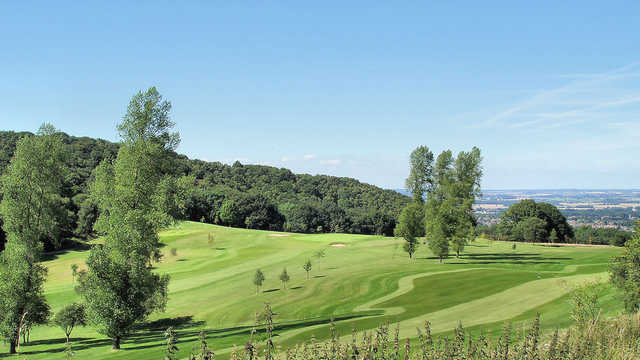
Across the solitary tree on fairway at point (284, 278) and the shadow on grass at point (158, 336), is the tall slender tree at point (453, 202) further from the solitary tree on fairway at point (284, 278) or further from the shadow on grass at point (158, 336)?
the shadow on grass at point (158, 336)

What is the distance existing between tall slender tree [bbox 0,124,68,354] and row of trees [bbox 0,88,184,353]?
55mm

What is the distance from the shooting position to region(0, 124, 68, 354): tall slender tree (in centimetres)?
2616

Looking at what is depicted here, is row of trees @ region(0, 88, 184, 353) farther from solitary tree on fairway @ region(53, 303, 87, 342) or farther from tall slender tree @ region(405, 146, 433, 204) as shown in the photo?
tall slender tree @ region(405, 146, 433, 204)

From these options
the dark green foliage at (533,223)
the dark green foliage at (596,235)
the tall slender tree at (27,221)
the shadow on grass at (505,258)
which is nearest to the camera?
the tall slender tree at (27,221)

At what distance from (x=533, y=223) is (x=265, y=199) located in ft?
250

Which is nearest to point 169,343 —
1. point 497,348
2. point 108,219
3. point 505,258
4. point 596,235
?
point 497,348

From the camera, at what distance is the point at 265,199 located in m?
133

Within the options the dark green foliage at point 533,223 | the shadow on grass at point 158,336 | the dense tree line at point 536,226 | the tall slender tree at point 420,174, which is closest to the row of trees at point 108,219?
the shadow on grass at point 158,336

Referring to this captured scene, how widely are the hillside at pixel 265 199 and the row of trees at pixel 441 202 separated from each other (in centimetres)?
5431

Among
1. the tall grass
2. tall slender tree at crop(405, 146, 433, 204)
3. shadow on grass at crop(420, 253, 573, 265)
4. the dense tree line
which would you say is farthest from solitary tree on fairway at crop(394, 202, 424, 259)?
the tall grass

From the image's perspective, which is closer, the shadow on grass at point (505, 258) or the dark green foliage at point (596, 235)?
the shadow on grass at point (505, 258)

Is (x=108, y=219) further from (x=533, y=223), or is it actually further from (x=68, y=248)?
(x=533, y=223)

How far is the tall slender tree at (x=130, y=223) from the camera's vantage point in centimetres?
2486

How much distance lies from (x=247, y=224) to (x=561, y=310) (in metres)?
107
